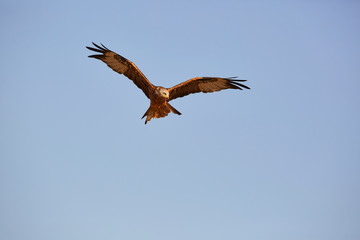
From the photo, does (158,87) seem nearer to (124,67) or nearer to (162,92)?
(162,92)

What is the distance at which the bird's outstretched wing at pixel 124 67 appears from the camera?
12.7 metres

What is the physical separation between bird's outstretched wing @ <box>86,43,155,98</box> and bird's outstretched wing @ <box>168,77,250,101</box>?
96 cm

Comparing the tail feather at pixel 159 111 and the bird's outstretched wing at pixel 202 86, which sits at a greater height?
the bird's outstretched wing at pixel 202 86

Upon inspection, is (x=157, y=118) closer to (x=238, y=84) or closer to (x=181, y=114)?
(x=181, y=114)

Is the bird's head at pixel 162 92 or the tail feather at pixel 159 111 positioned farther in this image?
the tail feather at pixel 159 111

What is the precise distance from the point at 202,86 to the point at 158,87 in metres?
2.19

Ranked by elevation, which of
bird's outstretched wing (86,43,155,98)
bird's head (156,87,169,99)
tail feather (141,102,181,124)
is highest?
bird's outstretched wing (86,43,155,98)

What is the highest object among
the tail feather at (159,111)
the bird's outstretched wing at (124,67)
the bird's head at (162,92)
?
the bird's outstretched wing at (124,67)

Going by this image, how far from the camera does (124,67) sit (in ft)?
42.9

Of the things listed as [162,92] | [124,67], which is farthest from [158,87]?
[124,67]

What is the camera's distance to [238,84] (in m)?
13.7

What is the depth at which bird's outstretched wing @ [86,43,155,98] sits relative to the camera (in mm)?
12727

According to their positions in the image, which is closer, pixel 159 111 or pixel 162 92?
pixel 162 92

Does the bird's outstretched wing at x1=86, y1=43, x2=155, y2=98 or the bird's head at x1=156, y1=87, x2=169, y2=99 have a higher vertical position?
the bird's outstretched wing at x1=86, y1=43, x2=155, y2=98
